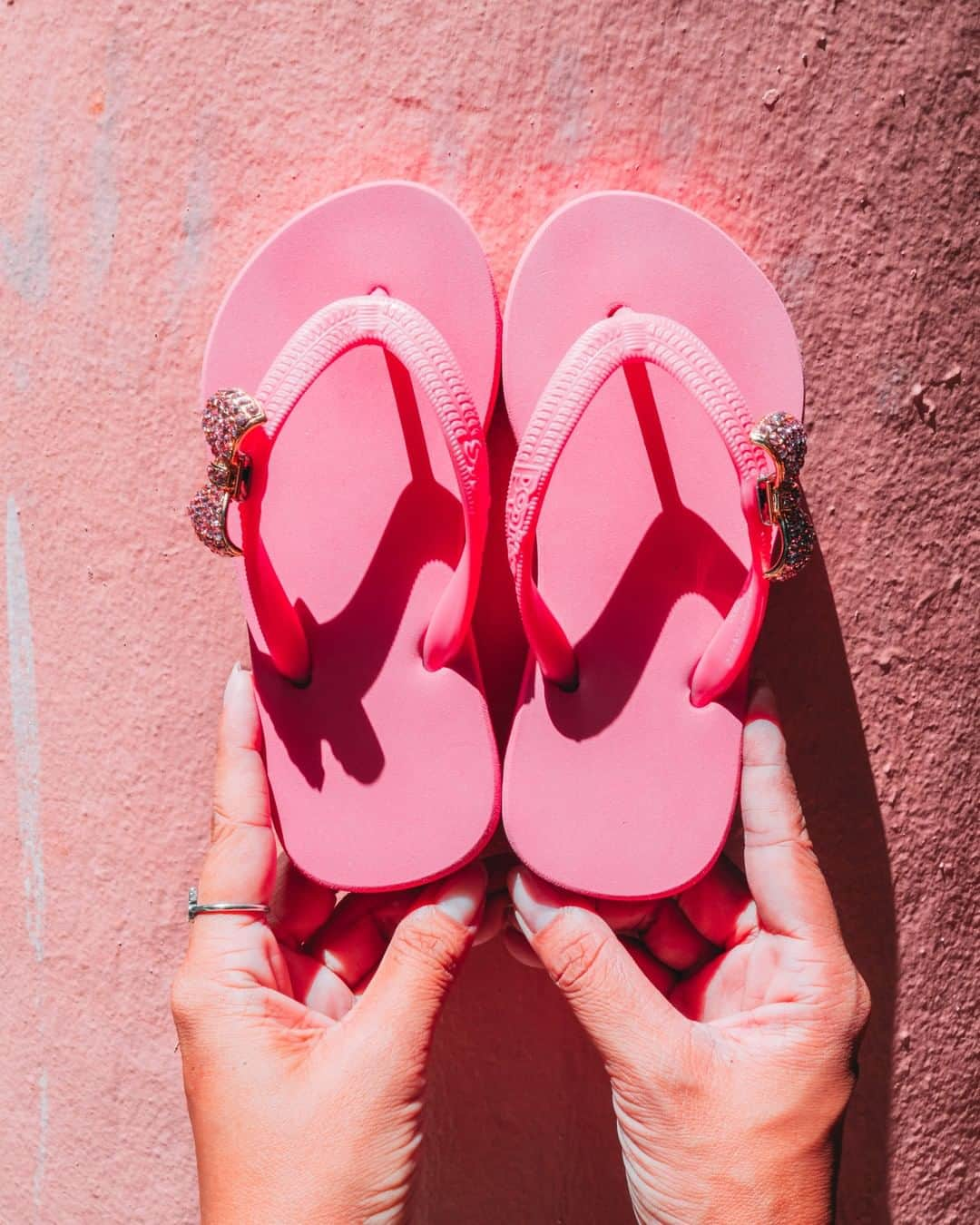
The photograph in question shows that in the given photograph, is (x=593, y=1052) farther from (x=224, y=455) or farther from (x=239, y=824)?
(x=224, y=455)

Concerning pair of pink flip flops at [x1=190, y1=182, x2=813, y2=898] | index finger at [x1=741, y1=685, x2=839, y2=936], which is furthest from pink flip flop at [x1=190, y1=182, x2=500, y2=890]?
index finger at [x1=741, y1=685, x2=839, y2=936]

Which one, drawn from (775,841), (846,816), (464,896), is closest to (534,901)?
(464,896)

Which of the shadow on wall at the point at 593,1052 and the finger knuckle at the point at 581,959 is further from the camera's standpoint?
the shadow on wall at the point at 593,1052

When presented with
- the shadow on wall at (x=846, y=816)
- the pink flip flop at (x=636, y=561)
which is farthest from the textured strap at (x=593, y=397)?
the shadow on wall at (x=846, y=816)

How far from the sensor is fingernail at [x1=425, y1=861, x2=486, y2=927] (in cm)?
64

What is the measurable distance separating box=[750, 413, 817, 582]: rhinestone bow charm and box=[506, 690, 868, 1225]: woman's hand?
125 mm

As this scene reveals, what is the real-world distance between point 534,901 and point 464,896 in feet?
0.15

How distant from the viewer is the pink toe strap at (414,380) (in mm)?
603

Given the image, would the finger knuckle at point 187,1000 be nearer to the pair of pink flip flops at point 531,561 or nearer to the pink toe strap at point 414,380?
the pair of pink flip flops at point 531,561

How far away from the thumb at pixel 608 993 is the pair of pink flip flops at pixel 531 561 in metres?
0.03

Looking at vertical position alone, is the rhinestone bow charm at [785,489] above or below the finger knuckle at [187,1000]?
above

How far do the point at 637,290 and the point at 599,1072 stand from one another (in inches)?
23.2

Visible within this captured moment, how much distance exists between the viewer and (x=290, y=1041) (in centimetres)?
60

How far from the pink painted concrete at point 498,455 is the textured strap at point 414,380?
9cm
